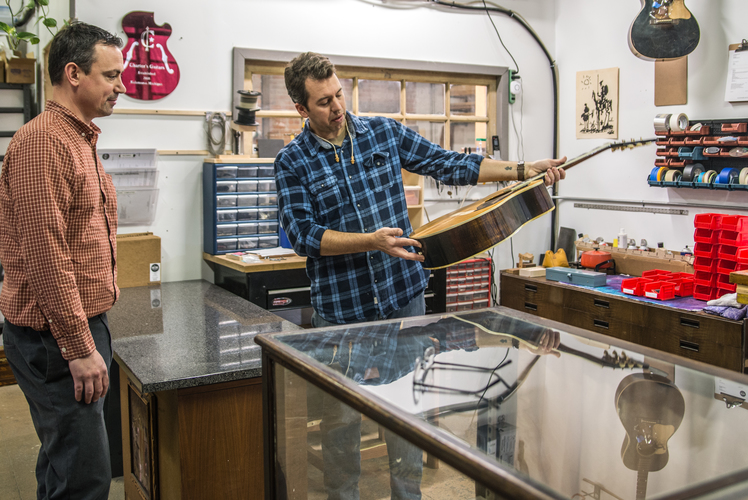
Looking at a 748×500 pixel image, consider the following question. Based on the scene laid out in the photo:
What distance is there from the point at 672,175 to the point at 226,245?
9.33 feet

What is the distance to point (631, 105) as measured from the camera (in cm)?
459

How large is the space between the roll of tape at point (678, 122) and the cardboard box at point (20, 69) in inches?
152

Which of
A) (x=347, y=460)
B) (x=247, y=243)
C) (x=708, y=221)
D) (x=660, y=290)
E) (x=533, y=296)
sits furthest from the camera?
(x=533, y=296)

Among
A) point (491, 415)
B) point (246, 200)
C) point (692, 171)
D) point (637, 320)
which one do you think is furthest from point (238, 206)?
point (491, 415)

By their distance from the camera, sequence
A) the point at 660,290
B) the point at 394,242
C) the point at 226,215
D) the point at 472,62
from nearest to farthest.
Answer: the point at 394,242 → the point at 660,290 → the point at 226,215 → the point at 472,62

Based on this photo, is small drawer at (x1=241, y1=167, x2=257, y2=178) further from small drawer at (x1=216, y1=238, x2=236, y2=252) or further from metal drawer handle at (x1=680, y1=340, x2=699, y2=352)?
metal drawer handle at (x1=680, y1=340, x2=699, y2=352)

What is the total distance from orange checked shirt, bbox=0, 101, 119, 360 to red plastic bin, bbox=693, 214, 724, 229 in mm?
2987

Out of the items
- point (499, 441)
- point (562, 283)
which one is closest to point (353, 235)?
point (499, 441)

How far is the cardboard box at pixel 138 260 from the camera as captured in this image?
148 inches

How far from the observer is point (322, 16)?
447 cm

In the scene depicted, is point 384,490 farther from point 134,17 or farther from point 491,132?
point 491,132

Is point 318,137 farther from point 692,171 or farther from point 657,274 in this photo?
point 692,171

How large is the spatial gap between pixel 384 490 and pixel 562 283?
2.95m

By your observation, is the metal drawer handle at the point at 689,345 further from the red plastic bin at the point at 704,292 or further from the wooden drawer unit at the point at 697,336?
the red plastic bin at the point at 704,292
